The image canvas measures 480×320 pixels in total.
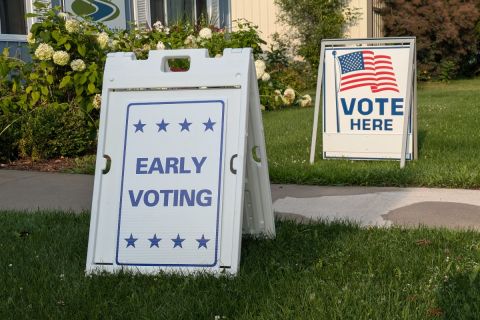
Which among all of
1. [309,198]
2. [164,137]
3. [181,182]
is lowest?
[309,198]

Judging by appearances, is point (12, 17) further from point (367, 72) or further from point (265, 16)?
point (265, 16)

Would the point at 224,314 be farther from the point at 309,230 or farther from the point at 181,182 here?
the point at 309,230

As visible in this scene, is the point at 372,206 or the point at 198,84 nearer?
the point at 198,84

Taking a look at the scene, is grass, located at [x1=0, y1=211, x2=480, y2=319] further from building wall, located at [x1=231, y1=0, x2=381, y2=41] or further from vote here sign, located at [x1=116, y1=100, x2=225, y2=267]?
building wall, located at [x1=231, y1=0, x2=381, y2=41]

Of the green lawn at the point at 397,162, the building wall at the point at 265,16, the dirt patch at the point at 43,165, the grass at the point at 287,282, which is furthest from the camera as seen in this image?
the building wall at the point at 265,16

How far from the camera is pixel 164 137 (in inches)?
151

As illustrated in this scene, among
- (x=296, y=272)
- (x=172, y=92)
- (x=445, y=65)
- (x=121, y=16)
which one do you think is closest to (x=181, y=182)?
(x=172, y=92)

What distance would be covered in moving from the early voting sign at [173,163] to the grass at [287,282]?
147 mm

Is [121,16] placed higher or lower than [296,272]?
higher

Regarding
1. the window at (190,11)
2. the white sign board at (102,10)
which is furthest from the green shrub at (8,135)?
the window at (190,11)

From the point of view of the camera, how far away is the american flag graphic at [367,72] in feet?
23.0

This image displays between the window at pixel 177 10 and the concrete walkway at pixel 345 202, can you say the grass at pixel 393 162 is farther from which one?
the window at pixel 177 10

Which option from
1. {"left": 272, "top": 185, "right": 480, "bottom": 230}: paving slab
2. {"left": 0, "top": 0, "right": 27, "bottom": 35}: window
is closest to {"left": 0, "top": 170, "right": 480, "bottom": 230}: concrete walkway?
{"left": 272, "top": 185, "right": 480, "bottom": 230}: paving slab

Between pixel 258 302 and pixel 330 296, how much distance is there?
350mm
